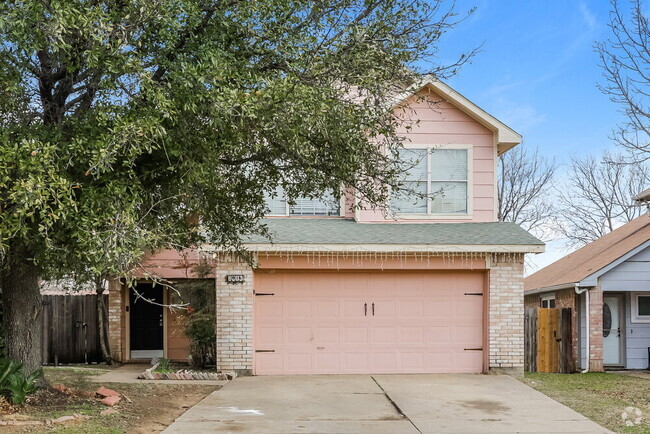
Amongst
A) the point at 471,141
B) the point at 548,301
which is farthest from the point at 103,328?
the point at 548,301

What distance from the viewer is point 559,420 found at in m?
9.62

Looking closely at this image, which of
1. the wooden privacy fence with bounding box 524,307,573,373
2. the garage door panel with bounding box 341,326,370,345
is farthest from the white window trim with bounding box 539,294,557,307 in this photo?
the garage door panel with bounding box 341,326,370,345

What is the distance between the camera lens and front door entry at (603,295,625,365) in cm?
1788

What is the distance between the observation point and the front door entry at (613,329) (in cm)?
1788

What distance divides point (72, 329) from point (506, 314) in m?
10.4

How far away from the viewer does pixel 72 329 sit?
17.6 metres

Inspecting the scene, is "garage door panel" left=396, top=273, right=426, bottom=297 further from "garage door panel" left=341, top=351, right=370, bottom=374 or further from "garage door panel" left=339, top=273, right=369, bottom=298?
"garage door panel" left=341, top=351, right=370, bottom=374

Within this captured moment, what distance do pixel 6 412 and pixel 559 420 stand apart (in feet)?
23.9

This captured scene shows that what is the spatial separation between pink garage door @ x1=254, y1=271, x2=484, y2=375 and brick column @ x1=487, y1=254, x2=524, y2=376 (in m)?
0.42

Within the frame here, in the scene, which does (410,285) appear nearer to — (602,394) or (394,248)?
(394,248)

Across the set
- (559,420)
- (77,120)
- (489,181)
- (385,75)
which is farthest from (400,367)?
(77,120)

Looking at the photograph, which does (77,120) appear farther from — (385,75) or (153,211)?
(385,75)

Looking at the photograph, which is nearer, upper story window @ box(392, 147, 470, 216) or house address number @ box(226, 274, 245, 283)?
house address number @ box(226, 274, 245, 283)

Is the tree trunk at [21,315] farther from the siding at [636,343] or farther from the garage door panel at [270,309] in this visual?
the siding at [636,343]
